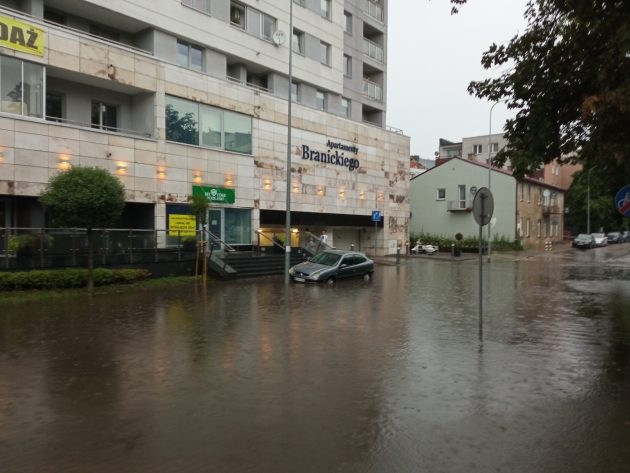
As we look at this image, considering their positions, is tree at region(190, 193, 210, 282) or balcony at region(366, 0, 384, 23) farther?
balcony at region(366, 0, 384, 23)

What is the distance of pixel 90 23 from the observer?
2267cm

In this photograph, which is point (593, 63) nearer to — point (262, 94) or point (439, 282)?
point (439, 282)

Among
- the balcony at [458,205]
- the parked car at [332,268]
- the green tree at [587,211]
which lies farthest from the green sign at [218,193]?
the green tree at [587,211]

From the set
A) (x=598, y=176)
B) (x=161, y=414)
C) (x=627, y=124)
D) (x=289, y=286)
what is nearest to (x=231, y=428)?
(x=161, y=414)

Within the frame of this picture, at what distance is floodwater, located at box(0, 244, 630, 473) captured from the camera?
14.5 ft

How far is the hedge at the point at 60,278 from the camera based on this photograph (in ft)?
49.3

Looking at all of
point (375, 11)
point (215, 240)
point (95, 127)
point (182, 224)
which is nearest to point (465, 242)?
point (375, 11)

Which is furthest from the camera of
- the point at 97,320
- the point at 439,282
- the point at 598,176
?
the point at 439,282

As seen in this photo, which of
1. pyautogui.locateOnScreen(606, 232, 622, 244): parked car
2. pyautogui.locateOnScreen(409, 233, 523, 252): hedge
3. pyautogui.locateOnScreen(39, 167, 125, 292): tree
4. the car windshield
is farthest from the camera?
pyautogui.locateOnScreen(606, 232, 622, 244): parked car

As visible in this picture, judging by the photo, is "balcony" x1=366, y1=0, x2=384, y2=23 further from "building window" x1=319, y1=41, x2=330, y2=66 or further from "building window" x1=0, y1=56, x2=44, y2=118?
"building window" x1=0, y1=56, x2=44, y2=118

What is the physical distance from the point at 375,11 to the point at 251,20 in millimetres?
14632

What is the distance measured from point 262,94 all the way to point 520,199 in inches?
1263

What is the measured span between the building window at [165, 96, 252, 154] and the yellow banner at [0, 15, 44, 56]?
18.9 feet

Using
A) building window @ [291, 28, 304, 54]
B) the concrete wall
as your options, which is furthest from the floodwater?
the concrete wall
